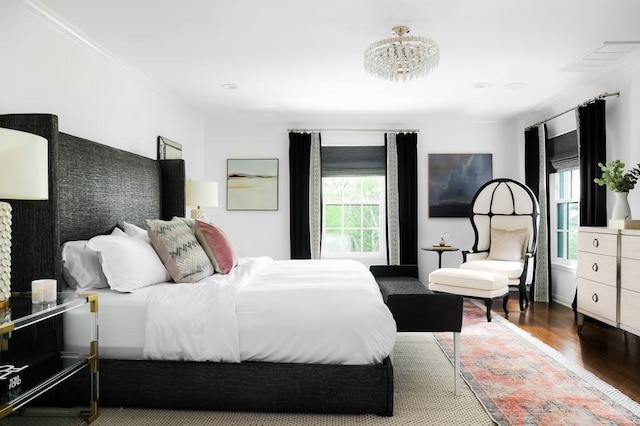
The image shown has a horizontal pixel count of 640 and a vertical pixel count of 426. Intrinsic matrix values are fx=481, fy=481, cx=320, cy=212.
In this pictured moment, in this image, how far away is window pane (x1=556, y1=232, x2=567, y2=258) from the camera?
5.89 metres

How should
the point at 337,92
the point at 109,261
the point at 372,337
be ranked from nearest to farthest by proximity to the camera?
the point at 372,337
the point at 109,261
the point at 337,92

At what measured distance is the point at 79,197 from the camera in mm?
3291

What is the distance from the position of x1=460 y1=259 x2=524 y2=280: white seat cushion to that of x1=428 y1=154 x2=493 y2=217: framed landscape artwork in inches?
50.8

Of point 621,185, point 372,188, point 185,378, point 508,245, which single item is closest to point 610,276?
point 621,185

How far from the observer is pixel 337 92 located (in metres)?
5.28

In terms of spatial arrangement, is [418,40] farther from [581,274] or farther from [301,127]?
[301,127]

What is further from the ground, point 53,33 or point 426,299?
point 53,33

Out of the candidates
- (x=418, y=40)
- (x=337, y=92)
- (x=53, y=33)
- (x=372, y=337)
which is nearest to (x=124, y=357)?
(x=372, y=337)

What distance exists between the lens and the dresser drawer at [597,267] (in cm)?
384

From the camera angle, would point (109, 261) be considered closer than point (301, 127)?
Yes

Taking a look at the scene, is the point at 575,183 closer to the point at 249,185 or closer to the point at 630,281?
the point at 630,281

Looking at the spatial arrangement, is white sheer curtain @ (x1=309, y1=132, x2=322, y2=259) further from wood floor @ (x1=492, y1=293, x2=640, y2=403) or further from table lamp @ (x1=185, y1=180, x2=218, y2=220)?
wood floor @ (x1=492, y1=293, x2=640, y2=403)

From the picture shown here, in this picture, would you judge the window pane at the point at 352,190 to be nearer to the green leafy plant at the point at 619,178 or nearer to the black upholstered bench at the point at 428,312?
the green leafy plant at the point at 619,178

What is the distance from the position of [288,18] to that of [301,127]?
11.1 feet
